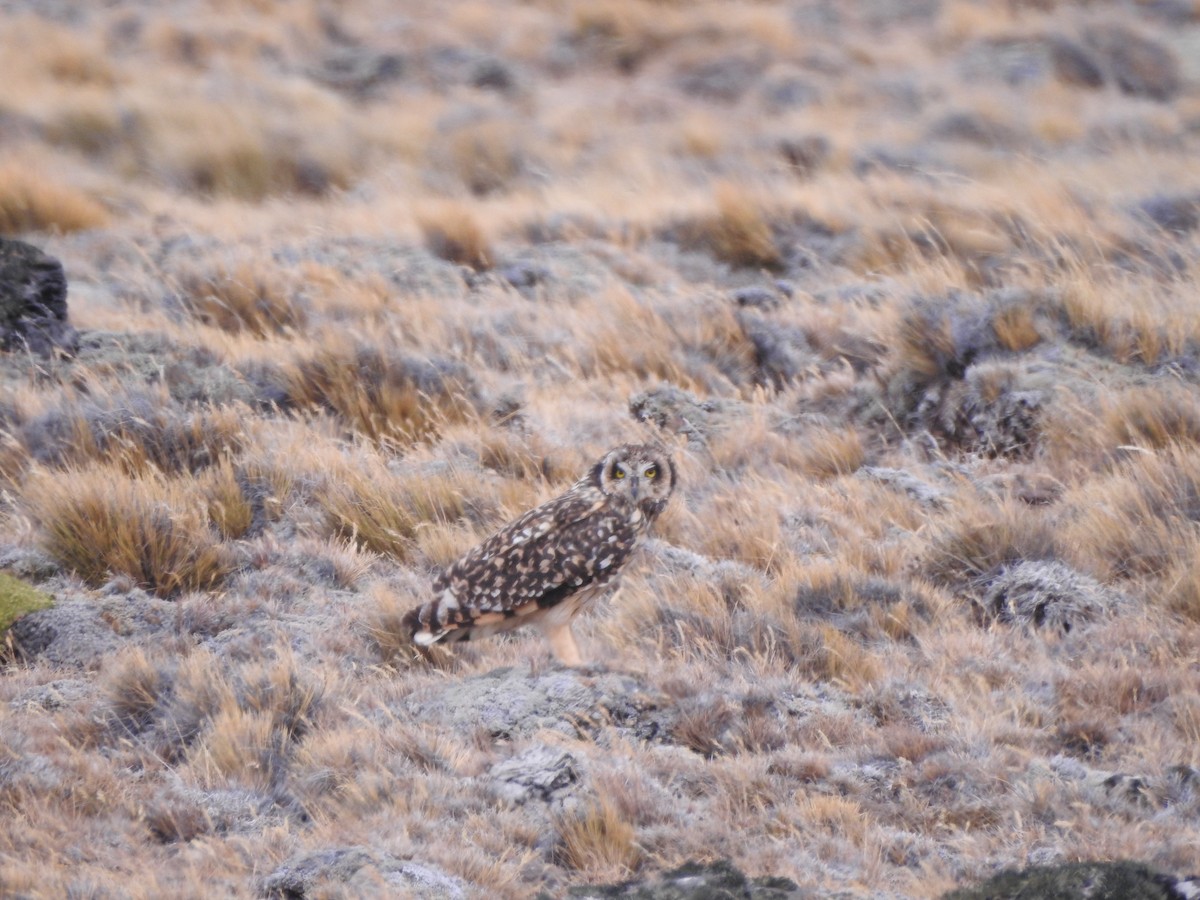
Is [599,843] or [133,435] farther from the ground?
[599,843]

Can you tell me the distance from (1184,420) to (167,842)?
535 cm

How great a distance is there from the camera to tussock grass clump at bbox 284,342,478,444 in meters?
8.25

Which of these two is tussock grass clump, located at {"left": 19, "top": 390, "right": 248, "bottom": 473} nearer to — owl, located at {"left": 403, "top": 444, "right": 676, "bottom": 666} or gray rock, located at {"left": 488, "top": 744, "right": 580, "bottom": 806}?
owl, located at {"left": 403, "top": 444, "right": 676, "bottom": 666}

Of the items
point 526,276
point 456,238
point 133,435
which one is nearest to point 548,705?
point 133,435

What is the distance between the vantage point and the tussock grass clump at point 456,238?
12.1 metres

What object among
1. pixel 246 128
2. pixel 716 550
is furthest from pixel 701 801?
pixel 246 128

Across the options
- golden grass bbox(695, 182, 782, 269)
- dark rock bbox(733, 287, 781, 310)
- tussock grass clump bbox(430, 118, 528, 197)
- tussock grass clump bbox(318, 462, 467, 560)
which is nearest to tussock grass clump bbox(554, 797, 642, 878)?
tussock grass clump bbox(318, 462, 467, 560)

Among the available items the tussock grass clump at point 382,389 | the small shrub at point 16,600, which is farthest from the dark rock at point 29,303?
the small shrub at point 16,600

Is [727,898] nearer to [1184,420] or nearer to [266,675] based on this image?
[266,675]

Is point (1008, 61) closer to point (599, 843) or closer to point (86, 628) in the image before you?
point (86, 628)

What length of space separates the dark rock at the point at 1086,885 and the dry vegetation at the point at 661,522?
214mm

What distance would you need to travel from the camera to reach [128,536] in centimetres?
622

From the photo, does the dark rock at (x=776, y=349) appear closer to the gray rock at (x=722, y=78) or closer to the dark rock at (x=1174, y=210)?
the dark rock at (x=1174, y=210)

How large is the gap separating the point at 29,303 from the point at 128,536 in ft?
10.6
